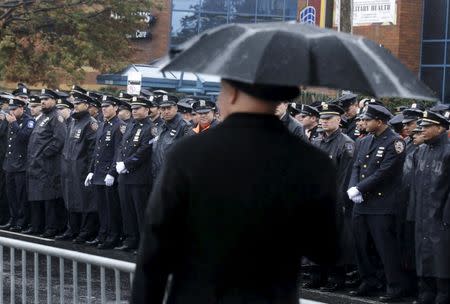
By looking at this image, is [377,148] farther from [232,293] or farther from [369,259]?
[232,293]

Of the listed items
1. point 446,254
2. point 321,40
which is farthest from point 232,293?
point 446,254

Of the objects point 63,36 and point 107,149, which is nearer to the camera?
point 107,149

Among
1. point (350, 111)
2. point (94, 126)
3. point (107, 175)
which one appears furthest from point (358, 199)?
point (94, 126)

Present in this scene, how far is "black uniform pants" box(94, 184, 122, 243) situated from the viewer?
14961 mm

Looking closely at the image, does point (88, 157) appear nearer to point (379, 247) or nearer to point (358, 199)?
point (358, 199)

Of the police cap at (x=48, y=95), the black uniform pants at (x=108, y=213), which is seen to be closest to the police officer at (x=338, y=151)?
the black uniform pants at (x=108, y=213)

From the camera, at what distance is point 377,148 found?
1109 cm

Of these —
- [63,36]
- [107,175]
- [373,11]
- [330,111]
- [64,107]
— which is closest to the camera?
[330,111]

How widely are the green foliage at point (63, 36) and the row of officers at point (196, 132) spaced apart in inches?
503

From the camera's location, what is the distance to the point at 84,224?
15.7 meters

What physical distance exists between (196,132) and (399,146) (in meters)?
3.07

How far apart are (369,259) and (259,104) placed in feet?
25.7

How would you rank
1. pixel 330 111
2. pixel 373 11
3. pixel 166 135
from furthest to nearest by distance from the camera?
pixel 373 11, pixel 166 135, pixel 330 111

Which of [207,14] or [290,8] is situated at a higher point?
[290,8]
